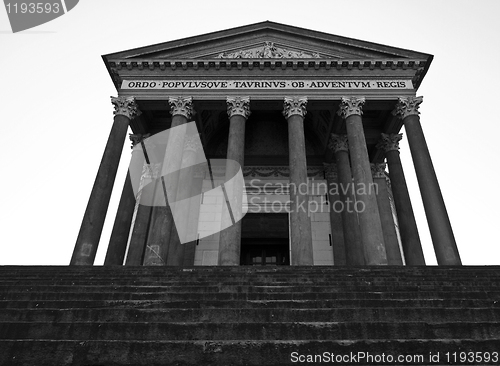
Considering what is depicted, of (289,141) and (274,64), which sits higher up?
(274,64)

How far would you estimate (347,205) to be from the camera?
19891mm

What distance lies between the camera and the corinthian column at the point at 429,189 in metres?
15.1

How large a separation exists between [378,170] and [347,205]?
3.75m

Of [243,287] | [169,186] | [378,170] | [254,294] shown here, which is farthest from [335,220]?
[254,294]

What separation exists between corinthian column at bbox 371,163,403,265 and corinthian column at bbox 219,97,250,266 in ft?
26.9

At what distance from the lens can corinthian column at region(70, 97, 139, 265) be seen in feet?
49.6

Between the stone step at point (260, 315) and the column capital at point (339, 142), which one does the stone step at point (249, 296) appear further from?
the column capital at point (339, 142)

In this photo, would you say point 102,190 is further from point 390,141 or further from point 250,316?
point 390,141

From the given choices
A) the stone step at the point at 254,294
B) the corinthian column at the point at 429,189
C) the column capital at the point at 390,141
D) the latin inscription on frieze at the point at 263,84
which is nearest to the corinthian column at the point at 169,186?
the latin inscription on frieze at the point at 263,84

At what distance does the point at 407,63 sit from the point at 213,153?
11721 millimetres

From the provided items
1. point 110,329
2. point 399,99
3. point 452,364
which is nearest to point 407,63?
point 399,99

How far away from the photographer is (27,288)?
947 cm

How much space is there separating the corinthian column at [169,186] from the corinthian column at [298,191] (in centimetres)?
486

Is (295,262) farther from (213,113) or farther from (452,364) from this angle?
(213,113)
